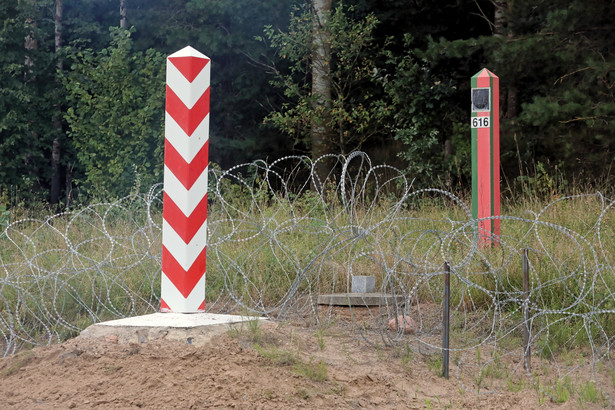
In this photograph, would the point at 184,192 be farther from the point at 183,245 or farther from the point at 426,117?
the point at 426,117

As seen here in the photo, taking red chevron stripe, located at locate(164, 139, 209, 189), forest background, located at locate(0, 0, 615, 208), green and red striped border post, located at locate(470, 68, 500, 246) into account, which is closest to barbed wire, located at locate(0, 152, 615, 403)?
green and red striped border post, located at locate(470, 68, 500, 246)

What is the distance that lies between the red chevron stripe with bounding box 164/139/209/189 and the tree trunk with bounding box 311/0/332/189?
11.4 m

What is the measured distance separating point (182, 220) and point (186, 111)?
2.47 ft

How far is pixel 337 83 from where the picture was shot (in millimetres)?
17797

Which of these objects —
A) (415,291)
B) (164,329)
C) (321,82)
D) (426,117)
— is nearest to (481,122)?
(415,291)

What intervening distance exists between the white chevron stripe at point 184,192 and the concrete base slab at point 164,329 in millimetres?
778

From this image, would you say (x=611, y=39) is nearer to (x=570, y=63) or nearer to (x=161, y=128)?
(x=570, y=63)

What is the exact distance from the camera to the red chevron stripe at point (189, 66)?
18.1 feet

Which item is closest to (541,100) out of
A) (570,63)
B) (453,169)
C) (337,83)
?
(570,63)

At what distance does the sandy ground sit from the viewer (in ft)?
13.7

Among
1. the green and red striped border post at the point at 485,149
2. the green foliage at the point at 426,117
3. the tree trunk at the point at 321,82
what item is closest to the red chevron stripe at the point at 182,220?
the green and red striped border post at the point at 485,149

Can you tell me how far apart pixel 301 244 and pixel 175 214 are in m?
2.81

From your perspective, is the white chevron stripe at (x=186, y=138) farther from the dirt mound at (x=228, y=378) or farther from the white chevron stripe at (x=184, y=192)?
the dirt mound at (x=228, y=378)

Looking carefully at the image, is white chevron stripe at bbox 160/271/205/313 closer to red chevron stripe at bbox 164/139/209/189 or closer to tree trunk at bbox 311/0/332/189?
red chevron stripe at bbox 164/139/209/189
